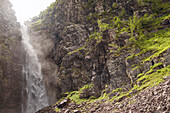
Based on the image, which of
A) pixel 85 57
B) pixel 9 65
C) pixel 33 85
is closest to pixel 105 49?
pixel 85 57

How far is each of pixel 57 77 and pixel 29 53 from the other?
12.4m

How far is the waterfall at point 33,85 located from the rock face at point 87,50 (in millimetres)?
1545

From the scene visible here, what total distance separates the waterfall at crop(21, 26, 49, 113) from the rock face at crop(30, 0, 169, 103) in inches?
60.8

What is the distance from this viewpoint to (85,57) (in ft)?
84.7

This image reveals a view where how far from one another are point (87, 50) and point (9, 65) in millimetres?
18200

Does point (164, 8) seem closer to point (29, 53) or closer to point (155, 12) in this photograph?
point (155, 12)

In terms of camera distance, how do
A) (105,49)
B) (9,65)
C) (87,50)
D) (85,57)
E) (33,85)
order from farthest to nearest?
1. (33,85)
2. (87,50)
3. (9,65)
4. (85,57)
5. (105,49)

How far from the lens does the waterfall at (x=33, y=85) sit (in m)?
25.2

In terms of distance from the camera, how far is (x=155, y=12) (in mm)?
25094

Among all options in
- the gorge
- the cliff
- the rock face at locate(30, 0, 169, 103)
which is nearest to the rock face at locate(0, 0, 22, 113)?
the gorge

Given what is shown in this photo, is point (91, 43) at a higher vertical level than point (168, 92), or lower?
higher

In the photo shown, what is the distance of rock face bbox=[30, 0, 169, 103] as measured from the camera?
1816 cm

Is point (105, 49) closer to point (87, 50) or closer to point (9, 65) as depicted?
point (87, 50)

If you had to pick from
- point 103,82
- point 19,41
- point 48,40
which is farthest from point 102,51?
point 19,41
